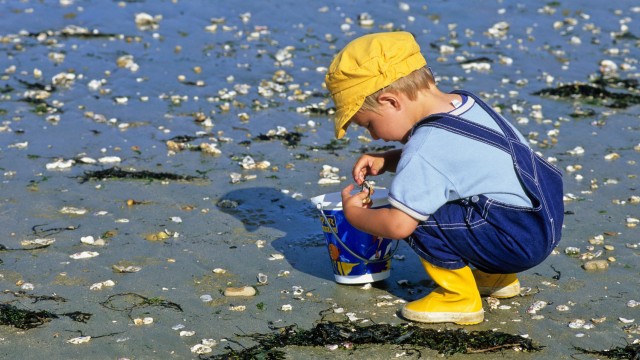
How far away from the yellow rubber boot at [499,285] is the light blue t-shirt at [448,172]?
27.5 inches

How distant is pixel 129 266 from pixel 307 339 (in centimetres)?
160

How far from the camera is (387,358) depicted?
4.99m

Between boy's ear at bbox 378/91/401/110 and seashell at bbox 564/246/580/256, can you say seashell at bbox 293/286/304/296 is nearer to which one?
boy's ear at bbox 378/91/401/110

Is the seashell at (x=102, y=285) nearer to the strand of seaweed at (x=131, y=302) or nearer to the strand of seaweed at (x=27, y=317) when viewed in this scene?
the strand of seaweed at (x=131, y=302)

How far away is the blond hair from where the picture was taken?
5.21 metres

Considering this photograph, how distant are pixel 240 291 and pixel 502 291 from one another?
1.63 metres

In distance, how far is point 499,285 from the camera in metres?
5.73

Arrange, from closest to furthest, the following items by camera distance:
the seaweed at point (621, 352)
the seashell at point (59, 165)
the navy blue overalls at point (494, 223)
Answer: the seaweed at point (621, 352) < the navy blue overalls at point (494, 223) < the seashell at point (59, 165)

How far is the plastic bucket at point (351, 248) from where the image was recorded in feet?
19.3

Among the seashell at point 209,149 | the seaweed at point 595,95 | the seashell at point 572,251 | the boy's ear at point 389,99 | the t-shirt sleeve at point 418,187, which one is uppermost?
the boy's ear at point 389,99

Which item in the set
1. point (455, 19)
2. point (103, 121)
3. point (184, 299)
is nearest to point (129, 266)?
point (184, 299)

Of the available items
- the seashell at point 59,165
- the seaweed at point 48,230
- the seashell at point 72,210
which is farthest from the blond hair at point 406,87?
the seashell at point 59,165

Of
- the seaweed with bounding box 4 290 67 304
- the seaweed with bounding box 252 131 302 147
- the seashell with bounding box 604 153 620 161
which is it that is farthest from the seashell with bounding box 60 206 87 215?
the seashell with bounding box 604 153 620 161

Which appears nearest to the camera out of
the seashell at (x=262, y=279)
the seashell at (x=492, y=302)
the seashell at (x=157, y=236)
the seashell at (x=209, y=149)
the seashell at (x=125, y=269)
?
the seashell at (x=492, y=302)
